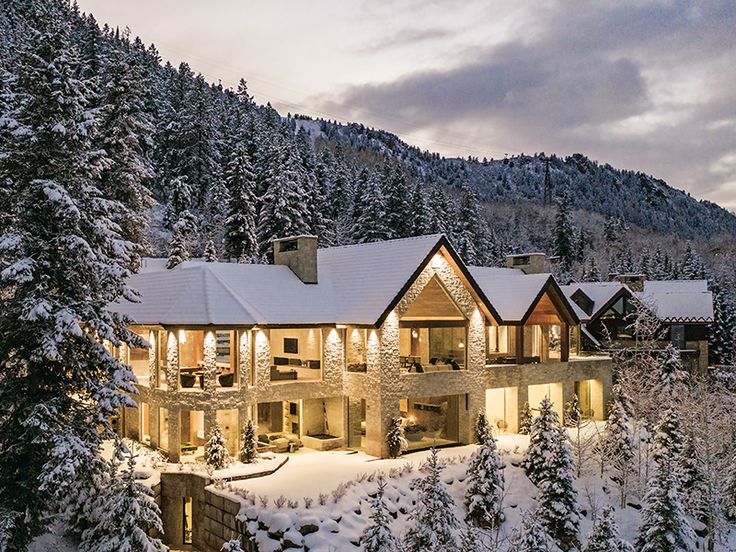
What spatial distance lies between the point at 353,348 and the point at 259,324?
14.7 ft

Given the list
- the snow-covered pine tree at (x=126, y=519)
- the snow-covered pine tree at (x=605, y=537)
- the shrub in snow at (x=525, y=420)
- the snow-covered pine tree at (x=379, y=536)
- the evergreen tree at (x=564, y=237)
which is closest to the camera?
the snow-covered pine tree at (x=379, y=536)

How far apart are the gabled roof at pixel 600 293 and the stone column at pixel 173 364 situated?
34.5 metres

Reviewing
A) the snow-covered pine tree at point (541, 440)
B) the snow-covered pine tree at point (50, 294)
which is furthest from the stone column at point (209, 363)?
the snow-covered pine tree at point (541, 440)

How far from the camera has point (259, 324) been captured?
2692cm

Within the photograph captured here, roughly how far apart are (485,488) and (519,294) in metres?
12.7

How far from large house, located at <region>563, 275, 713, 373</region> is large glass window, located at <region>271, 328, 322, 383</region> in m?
27.4

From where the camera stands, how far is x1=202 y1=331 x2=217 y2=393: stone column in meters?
25.7

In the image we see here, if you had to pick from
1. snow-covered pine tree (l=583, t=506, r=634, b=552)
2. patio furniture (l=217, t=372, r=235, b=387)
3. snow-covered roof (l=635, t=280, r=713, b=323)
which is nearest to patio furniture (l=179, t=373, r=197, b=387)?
patio furniture (l=217, t=372, r=235, b=387)

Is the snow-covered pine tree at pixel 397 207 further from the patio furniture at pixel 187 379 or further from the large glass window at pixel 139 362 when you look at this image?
the patio furniture at pixel 187 379

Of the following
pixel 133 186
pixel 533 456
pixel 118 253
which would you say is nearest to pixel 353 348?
pixel 533 456

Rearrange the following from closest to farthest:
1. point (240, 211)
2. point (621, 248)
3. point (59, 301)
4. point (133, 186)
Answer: point (59, 301) → point (133, 186) → point (240, 211) → point (621, 248)

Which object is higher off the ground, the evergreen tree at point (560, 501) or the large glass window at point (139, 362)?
the large glass window at point (139, 362)

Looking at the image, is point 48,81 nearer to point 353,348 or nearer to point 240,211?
point 353,348

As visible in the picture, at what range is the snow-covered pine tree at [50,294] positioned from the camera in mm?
17250
